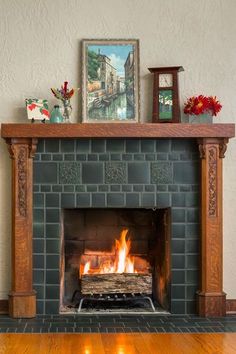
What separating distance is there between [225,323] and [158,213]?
102 centimetres

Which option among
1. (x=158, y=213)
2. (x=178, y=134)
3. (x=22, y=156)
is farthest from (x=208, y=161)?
(x=22, y=156)

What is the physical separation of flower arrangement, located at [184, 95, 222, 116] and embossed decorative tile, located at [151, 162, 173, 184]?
1.39 ft

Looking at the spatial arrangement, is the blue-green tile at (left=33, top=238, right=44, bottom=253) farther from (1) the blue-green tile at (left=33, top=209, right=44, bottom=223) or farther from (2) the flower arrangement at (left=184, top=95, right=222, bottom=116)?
(2) the flower arrangement at (left=184, top=95, right=222, bottom=116)

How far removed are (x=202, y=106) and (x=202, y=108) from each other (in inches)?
0.6

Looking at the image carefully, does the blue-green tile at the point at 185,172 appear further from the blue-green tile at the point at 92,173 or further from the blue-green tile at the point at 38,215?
the blue-green tile at the point at 38,215

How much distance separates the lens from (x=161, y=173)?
16.3 feet

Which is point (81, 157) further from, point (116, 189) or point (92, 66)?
point (92, 66)

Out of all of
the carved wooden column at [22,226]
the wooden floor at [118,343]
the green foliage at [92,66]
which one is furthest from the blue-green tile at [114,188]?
the wooden floor at [118,343]

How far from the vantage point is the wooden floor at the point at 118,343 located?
156 inches

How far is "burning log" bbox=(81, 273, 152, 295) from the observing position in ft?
16.6

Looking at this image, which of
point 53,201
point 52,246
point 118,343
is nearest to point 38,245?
point 52,246

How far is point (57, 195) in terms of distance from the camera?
16.2ft

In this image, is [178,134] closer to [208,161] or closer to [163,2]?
[208,161]

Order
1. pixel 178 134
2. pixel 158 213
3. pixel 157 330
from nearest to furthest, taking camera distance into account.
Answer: pixel 157 330, pixel 178 134, pixel 158 213
